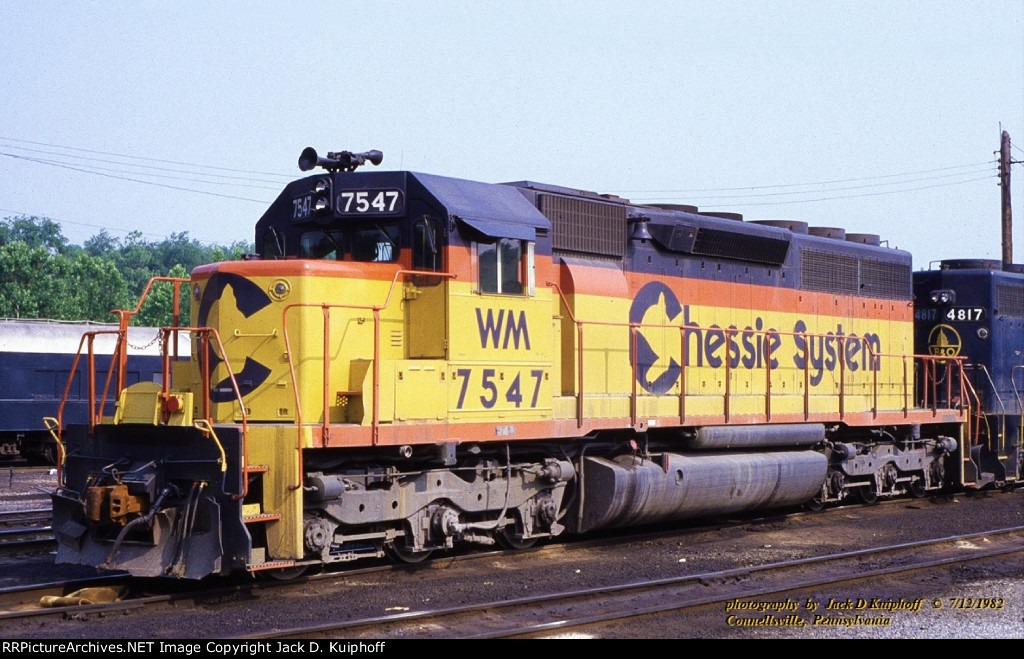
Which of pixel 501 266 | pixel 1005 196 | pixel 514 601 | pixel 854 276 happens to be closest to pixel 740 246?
pixel 854 276

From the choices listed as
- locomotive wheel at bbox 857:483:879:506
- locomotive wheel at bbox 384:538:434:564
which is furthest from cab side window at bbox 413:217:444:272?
locomotive wheel at bbox 857:483:879:506

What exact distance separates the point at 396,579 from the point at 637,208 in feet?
17.4

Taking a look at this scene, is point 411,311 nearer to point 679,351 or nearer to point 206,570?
point 206,570

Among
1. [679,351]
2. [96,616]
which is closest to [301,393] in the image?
[96,616]

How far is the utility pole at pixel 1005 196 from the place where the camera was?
26.3 m

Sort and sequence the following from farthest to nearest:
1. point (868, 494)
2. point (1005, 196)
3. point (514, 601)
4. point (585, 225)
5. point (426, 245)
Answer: point (1005, 196) < point (868, 494) < point (585, 225) < point (426, 245) < point (514, 601)

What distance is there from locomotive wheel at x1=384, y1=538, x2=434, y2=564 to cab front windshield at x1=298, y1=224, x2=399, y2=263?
8.38ft

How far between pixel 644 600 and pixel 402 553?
2.43 meters

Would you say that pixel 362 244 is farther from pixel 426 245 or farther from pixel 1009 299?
pixel 1009 299

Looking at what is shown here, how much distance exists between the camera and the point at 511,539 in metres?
10.7

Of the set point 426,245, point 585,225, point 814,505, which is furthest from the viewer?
point 814,505

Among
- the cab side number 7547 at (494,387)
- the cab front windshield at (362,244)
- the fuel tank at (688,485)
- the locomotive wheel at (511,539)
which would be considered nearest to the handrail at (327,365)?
the cab front windshield at (362,244)

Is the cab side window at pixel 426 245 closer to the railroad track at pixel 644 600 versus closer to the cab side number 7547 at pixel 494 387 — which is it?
the cab side number 7547 at pixel 494 387

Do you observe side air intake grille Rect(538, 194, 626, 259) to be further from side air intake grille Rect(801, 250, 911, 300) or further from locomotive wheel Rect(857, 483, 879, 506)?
locomotive wheel Rect(857, 483, 879, 506)
